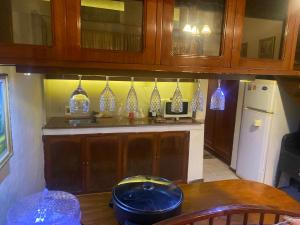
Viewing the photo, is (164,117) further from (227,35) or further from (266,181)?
(227,35)

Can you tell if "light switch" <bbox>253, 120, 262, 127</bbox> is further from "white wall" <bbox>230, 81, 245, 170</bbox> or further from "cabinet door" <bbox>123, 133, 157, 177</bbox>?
"cabinet door" <bbox>123, 133, 157, 177</bbox>

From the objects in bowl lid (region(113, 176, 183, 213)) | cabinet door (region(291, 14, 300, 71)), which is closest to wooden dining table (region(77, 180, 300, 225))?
bowl lid (region(113, 176, 183, 213))

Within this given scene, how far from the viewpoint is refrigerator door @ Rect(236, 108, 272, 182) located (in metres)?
3.27

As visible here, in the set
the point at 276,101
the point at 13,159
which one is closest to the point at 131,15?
the point at 13,159

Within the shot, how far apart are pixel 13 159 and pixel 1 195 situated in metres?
0.37

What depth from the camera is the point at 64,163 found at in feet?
9.45

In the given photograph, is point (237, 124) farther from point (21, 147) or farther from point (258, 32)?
point (21, 147)

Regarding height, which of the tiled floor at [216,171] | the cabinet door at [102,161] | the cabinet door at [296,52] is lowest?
the tiled floor at [216,171]

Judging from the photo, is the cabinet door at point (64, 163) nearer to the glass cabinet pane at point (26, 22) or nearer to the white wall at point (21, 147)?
the white wall at point (21, 147)

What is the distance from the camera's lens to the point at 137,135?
306cm

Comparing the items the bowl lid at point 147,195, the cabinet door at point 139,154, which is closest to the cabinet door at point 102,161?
the cabinet door at point 139,154

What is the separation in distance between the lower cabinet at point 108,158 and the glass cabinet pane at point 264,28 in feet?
7.28

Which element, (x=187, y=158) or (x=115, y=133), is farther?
(x=187, y=158)

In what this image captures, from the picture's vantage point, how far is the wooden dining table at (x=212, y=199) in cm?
120
